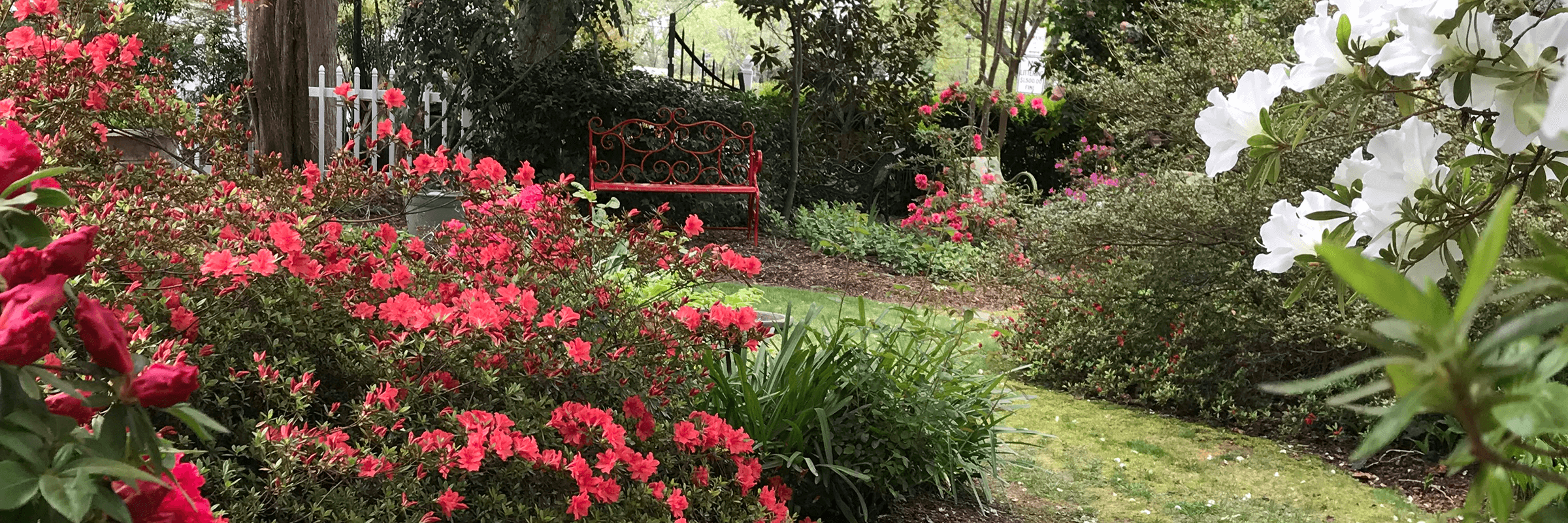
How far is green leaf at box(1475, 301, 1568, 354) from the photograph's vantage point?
0.29 metres

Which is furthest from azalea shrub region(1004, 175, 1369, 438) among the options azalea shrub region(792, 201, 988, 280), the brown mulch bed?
azalea shrub region(792, 201, 988, 280)

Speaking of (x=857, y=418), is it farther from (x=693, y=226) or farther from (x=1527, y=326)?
(x=1527, y=326)

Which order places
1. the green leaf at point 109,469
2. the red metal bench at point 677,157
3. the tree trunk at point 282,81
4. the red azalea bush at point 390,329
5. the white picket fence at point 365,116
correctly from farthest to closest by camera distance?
the red metal bench at point 677,157 < the white picket fence at point 365,116 < the tree trunk at point 282,81 < the red azalea bush at point 390,329 < the green leaf at point 109,469

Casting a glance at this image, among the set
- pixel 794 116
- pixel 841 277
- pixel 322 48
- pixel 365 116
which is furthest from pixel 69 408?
pixel 794 116

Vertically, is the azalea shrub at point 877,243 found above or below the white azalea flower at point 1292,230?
below

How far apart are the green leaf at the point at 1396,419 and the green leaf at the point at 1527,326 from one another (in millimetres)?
18

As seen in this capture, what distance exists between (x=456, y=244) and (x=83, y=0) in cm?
104

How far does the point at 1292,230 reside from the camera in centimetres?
103

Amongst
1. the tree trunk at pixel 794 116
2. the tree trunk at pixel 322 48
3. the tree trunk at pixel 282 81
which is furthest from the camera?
the tree trunk at pixel 794 116

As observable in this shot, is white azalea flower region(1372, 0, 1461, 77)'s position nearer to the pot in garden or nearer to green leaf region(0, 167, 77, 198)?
green leaf region(0, 167, 77, 198)

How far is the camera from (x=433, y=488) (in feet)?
5.76

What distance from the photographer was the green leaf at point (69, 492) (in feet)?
1.74

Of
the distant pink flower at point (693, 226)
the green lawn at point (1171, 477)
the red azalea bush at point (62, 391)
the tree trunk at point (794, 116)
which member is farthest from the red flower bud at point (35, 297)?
the tree trunk at point (794, 116)

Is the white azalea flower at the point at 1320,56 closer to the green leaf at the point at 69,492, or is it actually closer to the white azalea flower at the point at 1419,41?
the white azalea flower at the point at 1419,41
